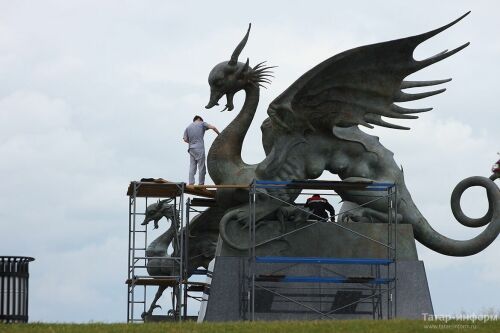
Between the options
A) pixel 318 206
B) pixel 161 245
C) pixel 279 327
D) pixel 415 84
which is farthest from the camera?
pixel 161 245

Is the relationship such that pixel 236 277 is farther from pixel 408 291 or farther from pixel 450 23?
pixel 450 23

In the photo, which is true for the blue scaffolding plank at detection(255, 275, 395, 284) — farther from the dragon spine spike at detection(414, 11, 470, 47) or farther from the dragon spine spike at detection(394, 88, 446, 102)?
the dragon spine spike at detection(414, 11, 470, 47)

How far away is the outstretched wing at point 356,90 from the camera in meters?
27.7

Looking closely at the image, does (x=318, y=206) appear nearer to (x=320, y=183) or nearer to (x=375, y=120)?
(x=320, y=183)

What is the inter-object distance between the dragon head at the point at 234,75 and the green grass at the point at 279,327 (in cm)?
644

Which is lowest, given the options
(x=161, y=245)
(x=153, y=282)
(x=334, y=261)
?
(x=153, y=282)

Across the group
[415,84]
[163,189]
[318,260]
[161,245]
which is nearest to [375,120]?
[415,84]

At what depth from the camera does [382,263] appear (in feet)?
87.7

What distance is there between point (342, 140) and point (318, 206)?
1265 mm

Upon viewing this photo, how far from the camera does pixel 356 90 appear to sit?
28234 mm

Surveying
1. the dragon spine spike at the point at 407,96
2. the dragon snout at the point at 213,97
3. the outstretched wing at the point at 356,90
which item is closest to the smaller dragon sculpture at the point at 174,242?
the dragon snout at the point at 213,97

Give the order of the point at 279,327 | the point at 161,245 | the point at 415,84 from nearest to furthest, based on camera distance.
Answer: the point at 279,327, the point at 415,84, the point at 161,245

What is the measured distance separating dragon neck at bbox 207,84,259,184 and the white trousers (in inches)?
13.1

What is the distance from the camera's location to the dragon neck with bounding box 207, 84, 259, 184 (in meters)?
28.3
